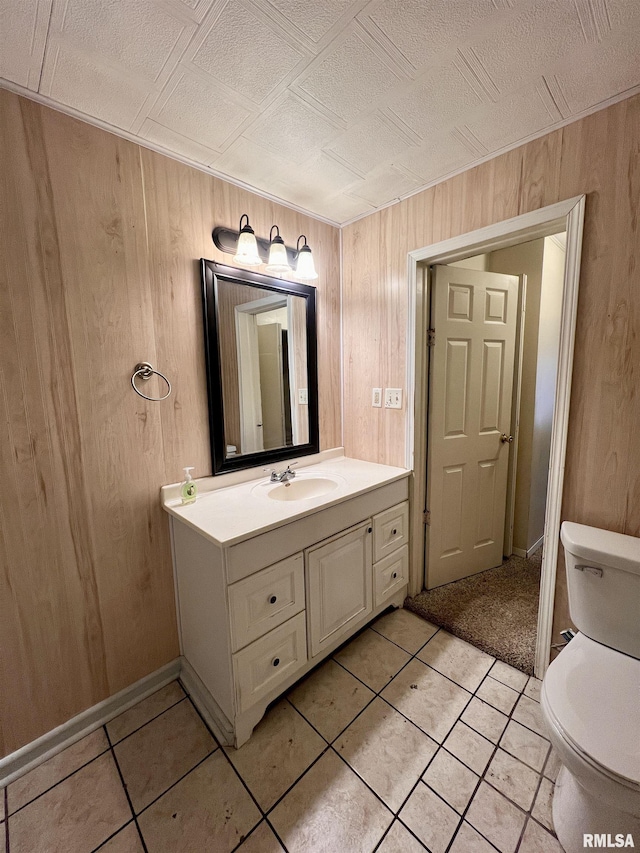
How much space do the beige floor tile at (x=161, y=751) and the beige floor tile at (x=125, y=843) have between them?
5 centimetres

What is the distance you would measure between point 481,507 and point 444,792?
1462mm

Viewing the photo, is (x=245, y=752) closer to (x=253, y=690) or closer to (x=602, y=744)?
(x=253, y=690)

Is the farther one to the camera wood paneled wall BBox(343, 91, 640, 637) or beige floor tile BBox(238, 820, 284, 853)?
wood paneled wall BBox(343, 91, 640, 637)

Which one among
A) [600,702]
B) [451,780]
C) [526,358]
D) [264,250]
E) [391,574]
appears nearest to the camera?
[600,702]

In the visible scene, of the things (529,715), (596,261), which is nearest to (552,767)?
(529,715)

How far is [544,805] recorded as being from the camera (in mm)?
1105

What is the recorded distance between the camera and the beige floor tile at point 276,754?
3.87ft

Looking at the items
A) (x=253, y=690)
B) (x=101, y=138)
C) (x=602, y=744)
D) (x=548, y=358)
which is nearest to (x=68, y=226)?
(x=101, y=138)

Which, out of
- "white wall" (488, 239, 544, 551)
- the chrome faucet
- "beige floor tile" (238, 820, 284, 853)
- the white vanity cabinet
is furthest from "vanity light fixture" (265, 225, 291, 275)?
"beige floor tile" (238, 820, 284, 853)

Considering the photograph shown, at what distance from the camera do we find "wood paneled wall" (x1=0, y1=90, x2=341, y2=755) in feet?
3.88

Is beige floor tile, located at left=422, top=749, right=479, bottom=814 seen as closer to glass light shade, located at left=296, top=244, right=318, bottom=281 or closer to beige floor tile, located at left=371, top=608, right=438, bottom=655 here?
beige floor tile, located at left=371, top=608, right=438, bottom=655

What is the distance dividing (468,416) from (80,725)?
92.3 inches

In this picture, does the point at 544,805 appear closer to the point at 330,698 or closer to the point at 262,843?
the point at 330,698

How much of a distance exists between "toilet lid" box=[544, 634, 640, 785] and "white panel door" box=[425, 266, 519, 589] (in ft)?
3.15
